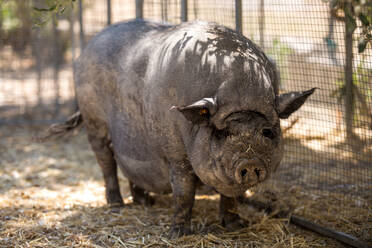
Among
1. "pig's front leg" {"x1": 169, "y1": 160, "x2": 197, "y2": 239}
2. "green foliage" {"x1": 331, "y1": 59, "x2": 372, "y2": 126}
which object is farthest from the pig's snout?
"green foliage" {"x1": 331, "y1": 59, "x2": 372, "y2": 126}

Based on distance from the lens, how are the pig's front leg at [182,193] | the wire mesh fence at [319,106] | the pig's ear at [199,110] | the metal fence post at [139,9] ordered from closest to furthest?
the pig's ear at [199,110], the pig's front leg at [182,193], the wire mesh fence at [319,106], the metal fence post at [139,9]

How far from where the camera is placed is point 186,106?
131 inches

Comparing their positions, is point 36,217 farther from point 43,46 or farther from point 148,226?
point 43,46

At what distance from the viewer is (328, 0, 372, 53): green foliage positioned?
3.84 metres

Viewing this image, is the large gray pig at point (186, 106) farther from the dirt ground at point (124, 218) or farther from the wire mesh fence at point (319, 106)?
the wire mesh fence at point (319, 106)

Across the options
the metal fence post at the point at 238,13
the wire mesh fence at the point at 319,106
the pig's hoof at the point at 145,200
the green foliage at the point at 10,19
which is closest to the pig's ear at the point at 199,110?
the metal fence post at the point at 238,13

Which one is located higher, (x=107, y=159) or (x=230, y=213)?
(x=107, y=159)

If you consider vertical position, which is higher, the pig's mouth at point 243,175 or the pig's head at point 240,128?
the pig's head at point 240,128

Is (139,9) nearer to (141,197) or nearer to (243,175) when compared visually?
(141,197)


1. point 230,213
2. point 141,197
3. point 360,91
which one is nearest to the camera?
point 230,213

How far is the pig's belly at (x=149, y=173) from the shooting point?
4270 millimetres

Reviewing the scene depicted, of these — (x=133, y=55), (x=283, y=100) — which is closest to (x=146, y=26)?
(x=133, y=55)

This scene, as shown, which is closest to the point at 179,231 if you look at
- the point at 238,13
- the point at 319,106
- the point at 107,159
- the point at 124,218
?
the point at 124,218

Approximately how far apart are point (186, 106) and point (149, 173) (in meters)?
1.28
